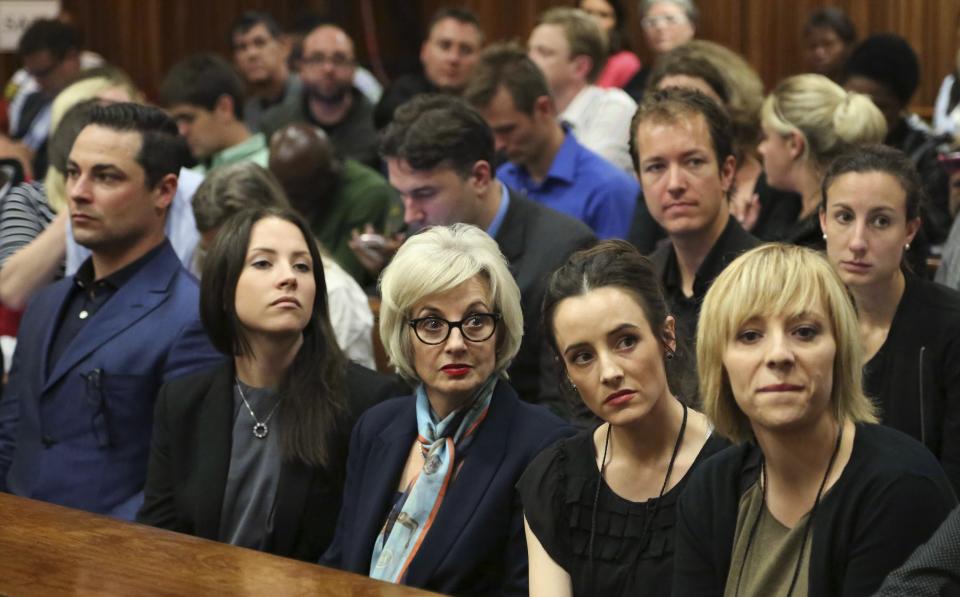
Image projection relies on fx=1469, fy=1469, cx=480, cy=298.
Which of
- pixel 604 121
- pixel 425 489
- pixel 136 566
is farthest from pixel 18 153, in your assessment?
pixel 136 566

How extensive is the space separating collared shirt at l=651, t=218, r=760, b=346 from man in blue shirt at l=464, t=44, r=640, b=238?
0.95m

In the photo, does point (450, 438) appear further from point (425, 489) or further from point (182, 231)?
point (182, 231)

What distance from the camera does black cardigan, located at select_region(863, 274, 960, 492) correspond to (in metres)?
2.72

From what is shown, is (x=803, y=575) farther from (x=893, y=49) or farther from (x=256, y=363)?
(x=893, y=49)

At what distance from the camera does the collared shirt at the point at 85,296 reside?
3.29 m

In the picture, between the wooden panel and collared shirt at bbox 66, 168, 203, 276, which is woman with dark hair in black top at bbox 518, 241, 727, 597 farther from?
the wooden panel

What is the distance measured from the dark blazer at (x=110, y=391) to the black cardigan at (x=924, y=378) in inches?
54.6

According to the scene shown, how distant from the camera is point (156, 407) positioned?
296cm

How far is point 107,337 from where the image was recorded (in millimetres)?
3188

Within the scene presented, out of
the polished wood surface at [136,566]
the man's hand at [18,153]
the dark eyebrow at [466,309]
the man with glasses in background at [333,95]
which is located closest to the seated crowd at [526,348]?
the dark eyebrow at [466,309]

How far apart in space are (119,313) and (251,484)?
0.62 m

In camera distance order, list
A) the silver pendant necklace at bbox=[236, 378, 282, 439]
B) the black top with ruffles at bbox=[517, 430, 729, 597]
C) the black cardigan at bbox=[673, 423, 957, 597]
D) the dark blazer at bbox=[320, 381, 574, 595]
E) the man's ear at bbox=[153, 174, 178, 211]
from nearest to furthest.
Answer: the black cardigan at bbox=[673, 423, 957, 597] → the black top with ruffles at bbox=[517, 430, 729, 597] → the dark blazer at bbox=[320, 381, 574, 595] → the silver pendant necklace at bbox=[236, 378, 282, 439] → the man's ear at bbox=[153, 174, 178, 211]

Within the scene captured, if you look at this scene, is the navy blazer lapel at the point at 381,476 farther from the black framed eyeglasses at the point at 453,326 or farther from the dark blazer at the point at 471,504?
the black framed eyeglasses at the point at 453,326

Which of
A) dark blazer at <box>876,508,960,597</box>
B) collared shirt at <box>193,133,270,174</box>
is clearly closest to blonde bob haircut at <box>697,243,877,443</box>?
dark blazer at <box>876,508,960,597</box>
